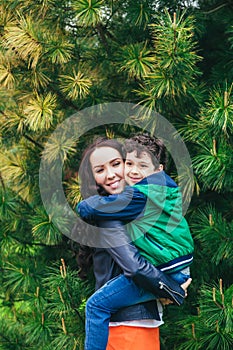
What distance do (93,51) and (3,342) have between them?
1.62 meters

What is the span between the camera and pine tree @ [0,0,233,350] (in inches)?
102

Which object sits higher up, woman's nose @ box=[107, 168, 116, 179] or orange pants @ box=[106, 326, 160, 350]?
woman's nose @ box=[107, 168, 116, 179]

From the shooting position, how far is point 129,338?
228 centimetres

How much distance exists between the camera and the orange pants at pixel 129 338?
2.27 meters

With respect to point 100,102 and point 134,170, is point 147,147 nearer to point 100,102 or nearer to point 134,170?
point 134,170

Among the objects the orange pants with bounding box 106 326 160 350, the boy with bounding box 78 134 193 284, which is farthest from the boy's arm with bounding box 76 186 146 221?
the orange pants with bounding box 106 326 160 350

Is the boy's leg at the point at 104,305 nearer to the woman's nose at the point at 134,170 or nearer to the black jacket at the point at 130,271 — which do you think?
the black jacket at the point at 130,271

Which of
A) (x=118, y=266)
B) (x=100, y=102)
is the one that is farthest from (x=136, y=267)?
(x=100, y=102)

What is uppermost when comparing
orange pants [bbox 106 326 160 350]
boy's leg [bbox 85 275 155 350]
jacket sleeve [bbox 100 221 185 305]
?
jacket sleeve [bbox 100 221 185 305]

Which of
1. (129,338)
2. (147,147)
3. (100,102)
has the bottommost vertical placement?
(129,338)

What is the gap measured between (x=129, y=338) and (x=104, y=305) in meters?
0.16

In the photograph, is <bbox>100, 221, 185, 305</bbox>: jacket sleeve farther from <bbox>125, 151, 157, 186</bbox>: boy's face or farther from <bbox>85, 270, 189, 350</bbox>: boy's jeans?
<bbox>125, 151, 157, 186</bbox>: boy's face

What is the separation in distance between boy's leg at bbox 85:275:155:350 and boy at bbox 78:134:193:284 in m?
0.14

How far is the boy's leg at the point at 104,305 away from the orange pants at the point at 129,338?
0.18 feet
